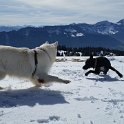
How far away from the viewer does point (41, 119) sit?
7.20 meters

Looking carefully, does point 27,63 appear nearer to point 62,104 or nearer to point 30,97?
point 30,97

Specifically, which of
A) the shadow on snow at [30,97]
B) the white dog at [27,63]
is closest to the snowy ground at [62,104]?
the shadow on snow at [30,97]

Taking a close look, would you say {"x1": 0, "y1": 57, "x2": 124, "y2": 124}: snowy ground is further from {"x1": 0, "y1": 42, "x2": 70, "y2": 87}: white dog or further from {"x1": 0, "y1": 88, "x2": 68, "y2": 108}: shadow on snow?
{"x1": 0, "y1": 42, "x2": 70, "y2": 87}: white dog

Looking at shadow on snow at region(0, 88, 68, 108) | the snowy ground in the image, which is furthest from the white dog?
shadow on snow at region(0, 88, 68, 108)

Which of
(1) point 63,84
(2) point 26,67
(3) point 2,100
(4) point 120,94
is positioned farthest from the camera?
(1) point 63,84

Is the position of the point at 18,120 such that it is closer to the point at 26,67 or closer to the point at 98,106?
the point at 98,106

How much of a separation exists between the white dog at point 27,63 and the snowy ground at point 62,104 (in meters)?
0.38

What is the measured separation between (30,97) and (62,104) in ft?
3.90

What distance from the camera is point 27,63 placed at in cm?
1145

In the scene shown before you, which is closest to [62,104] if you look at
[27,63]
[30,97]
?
[30,97]

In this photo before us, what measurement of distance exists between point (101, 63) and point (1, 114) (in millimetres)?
9766

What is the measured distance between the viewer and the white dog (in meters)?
11.2

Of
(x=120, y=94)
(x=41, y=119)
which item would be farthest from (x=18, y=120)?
(x=120, y=94)

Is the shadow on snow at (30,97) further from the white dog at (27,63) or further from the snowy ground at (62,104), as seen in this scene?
the white dog at (27,63)
